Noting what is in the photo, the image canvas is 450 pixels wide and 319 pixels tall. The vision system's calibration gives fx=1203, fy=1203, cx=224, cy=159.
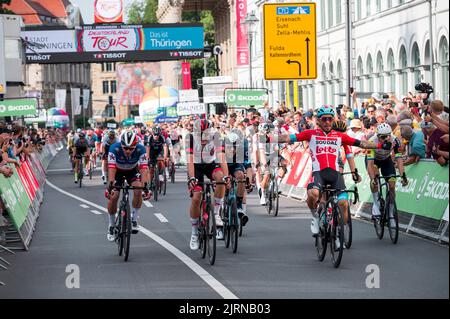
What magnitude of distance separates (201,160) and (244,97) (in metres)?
31.4

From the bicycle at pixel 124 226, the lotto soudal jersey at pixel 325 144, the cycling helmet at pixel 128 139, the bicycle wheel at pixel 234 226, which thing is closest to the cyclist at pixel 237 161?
the bicycle wheel at pixel 234 226

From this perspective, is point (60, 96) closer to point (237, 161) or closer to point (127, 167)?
point (237, 161)

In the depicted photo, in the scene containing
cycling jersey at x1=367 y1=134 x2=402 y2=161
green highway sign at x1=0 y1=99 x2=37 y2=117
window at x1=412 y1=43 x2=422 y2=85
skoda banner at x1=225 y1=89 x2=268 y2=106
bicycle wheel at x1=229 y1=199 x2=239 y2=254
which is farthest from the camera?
green highway sign at x1=0 y1=99 x2=37 y2=117

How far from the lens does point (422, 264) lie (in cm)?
1405

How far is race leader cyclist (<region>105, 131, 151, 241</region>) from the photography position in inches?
630

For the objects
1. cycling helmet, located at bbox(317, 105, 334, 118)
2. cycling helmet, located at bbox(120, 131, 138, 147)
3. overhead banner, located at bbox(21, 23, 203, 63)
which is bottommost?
cycling helmet, located at bbox(120, 131, 138, 147)

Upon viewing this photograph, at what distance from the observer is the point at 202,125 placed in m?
15.3

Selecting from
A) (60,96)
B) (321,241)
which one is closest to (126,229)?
(321,241)

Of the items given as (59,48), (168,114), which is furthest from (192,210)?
(168,114)

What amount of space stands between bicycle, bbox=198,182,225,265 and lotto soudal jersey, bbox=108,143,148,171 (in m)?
1.21

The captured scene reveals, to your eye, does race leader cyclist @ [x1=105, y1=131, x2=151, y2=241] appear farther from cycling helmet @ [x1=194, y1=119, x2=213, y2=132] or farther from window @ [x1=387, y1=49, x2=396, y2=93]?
window @ [x1=387, y1=49, x2=396, y2=93]

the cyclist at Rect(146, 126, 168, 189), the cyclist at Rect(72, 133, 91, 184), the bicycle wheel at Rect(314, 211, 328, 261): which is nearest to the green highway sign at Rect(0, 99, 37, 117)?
the cyclist at Rect(72, 133, 91, 184)

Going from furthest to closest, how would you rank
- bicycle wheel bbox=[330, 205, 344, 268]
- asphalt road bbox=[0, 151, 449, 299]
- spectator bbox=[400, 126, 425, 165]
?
spectator bbox=[400, 126, 425, 165], bicycle wheel bbox=[330, 205, 344, 268], asphalt road bbox=[0, 151, 449, 299]

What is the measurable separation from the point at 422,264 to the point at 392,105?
40.5 ft
